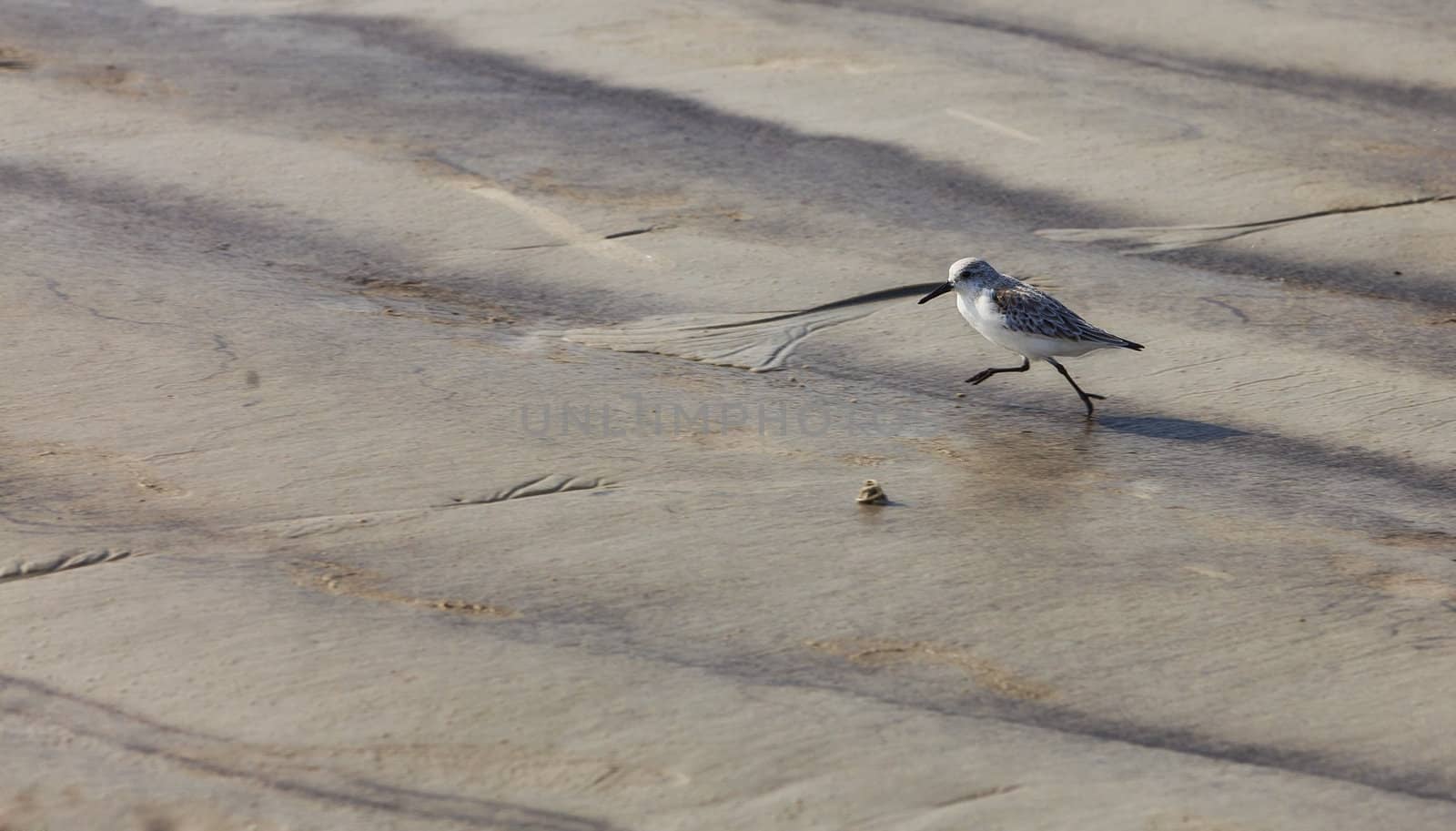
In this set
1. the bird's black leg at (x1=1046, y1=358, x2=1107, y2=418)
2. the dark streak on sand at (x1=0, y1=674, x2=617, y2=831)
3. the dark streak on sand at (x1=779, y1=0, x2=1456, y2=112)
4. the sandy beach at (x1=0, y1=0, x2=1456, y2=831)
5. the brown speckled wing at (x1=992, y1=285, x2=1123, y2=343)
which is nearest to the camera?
the dark streak on sand at (x1=0, y1=674, x2=617, y2=831)

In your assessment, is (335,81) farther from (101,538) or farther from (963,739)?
(963,739)

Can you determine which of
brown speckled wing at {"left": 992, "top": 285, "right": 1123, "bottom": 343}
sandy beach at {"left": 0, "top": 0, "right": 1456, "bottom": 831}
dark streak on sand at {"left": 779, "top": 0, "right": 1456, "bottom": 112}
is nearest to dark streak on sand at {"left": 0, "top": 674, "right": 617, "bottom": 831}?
sandy beach at {"left": 0, "top": 0, "right": 1456, "bottom": 831}

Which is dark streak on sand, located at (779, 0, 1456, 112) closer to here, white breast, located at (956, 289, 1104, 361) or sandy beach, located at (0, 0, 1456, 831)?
sandy beach, located at (0, 0, 1456, 831)

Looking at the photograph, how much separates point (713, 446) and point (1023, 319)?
124 cm

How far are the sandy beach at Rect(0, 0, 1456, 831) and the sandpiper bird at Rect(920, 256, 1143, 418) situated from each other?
0.30m

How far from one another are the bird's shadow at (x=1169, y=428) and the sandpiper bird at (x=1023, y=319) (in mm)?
125

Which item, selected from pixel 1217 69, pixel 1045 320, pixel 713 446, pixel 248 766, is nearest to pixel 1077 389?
pixel 1045 320

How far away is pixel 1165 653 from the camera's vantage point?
443 centimetres

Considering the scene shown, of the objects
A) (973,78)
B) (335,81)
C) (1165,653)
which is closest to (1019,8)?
(973,78)

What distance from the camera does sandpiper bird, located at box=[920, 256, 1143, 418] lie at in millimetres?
5938

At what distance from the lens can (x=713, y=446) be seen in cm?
574

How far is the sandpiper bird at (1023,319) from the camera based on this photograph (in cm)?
594

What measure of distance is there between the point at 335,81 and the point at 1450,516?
721cm

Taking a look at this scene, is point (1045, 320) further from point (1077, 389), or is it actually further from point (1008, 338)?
point (1077, 389)
